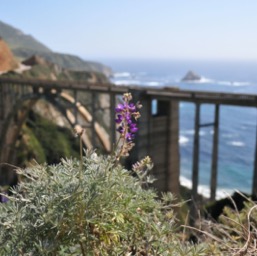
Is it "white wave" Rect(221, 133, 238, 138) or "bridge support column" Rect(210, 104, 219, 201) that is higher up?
"bridge support column" Rect(210, 104, 219, 201)

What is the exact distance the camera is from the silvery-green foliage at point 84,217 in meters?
2.36

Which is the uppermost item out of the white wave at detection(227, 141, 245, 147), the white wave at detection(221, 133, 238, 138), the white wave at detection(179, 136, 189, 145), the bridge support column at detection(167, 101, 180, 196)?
the bridge support column at detection(167, 101, 180, 196)

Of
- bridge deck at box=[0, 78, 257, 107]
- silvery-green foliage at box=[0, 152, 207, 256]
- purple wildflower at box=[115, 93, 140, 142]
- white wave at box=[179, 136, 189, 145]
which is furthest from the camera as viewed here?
white wave at box=[179, 136, 189, 145]

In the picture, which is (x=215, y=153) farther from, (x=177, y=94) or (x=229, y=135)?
(x=229, y=135)

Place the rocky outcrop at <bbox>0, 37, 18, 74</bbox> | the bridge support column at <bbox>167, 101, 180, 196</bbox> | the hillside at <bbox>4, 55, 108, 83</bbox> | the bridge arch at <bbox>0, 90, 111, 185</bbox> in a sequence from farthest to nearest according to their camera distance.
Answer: the hillside at <bbox>4, 55, 108, 83</bbox> < the rocky outcrop at <bbox>0, 37, 18, 74</bbox> < the bridge arch at <bbox>0, 90, 111, 185</bbox> < the bridge support column at <bbox>167, 101, 180, 196</bbox>

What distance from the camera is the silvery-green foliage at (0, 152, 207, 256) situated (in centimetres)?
Result: 236

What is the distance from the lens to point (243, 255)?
8.32 ft

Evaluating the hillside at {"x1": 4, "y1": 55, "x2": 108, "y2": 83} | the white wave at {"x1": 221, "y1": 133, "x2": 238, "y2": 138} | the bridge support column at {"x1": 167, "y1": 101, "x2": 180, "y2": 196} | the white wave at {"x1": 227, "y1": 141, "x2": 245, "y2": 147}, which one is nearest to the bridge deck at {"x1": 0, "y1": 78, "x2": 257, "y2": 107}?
the bridge support column at {"x1": 167, "y1": 101, "x2": 180, "y2": 196}

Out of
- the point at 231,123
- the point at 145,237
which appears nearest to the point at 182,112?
the point at 231,123

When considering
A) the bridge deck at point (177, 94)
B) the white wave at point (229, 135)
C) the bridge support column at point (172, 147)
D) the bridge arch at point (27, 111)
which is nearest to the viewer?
the bridge deck at point (177, 94)

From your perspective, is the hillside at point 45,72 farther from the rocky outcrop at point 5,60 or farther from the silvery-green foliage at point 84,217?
the silvery-green foliage at point 84,217

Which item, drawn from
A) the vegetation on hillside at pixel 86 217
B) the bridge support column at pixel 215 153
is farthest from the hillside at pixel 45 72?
the vegetation on hillside at pixel 86 217

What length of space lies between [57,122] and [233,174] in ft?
99.6

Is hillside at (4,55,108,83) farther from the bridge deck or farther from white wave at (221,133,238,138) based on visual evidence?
the bridge deck
